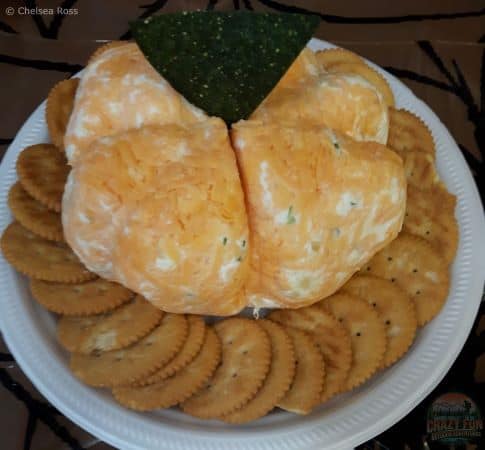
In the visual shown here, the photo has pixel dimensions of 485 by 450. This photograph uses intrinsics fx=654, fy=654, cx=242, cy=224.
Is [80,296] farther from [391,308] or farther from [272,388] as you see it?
[391,308]

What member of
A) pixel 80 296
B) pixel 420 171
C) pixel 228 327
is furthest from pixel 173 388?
pixel 420 171

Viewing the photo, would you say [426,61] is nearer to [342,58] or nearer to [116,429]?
[342,58]

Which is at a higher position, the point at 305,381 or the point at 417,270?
the point at 417,270

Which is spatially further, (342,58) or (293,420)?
(342,58)

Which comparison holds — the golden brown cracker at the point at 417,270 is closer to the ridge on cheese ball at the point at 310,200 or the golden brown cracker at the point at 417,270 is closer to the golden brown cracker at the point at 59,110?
the ridge on cheese ball at the point at 310,200

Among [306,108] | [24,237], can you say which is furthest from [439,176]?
[24,237]

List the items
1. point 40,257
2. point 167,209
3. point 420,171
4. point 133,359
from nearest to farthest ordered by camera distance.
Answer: point 167,209 → point 133,359 → point 40,257 → point 420,171

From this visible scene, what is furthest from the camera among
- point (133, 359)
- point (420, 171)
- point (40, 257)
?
point (420, 171)
